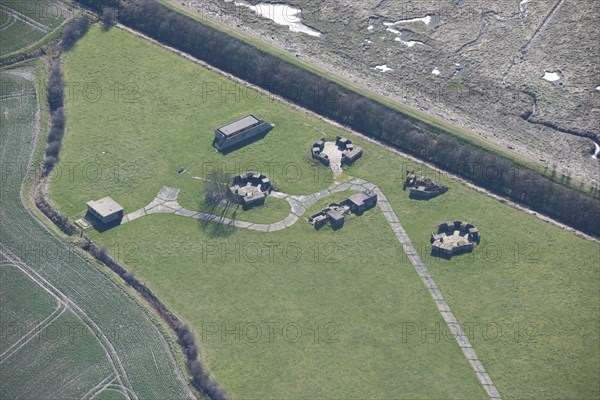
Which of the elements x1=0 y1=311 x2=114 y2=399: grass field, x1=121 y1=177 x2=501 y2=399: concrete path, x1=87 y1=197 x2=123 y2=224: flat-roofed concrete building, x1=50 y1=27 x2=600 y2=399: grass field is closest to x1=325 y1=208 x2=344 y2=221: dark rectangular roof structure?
x1=50 y1=27 x2=600 y2=399: grass field

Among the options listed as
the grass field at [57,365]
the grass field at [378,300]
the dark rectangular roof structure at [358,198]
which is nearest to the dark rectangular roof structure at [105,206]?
the grass field at [378,300]

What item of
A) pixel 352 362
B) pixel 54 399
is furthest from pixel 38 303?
pixel 352 362

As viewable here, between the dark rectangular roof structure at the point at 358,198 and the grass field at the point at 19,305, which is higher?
the dark rectangular roof structure at the point at 358,198

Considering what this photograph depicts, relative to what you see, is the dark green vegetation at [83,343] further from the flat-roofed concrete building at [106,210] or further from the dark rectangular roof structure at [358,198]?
the dark rectangular roof structure at [358,198]

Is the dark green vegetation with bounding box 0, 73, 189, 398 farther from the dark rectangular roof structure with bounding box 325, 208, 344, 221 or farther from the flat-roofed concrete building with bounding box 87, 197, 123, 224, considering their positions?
the dark rectangular roof structure with bounding box 325, 208, 344, 221

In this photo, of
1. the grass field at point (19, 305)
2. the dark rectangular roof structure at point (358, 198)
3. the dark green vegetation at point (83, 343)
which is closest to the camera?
the dark green vegetation at point (83, 343)

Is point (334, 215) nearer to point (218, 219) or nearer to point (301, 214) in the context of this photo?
point (301, 214)

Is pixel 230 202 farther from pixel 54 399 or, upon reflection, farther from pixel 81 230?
pixel 54 399

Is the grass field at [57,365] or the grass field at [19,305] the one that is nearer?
the grass field at [57,365]
